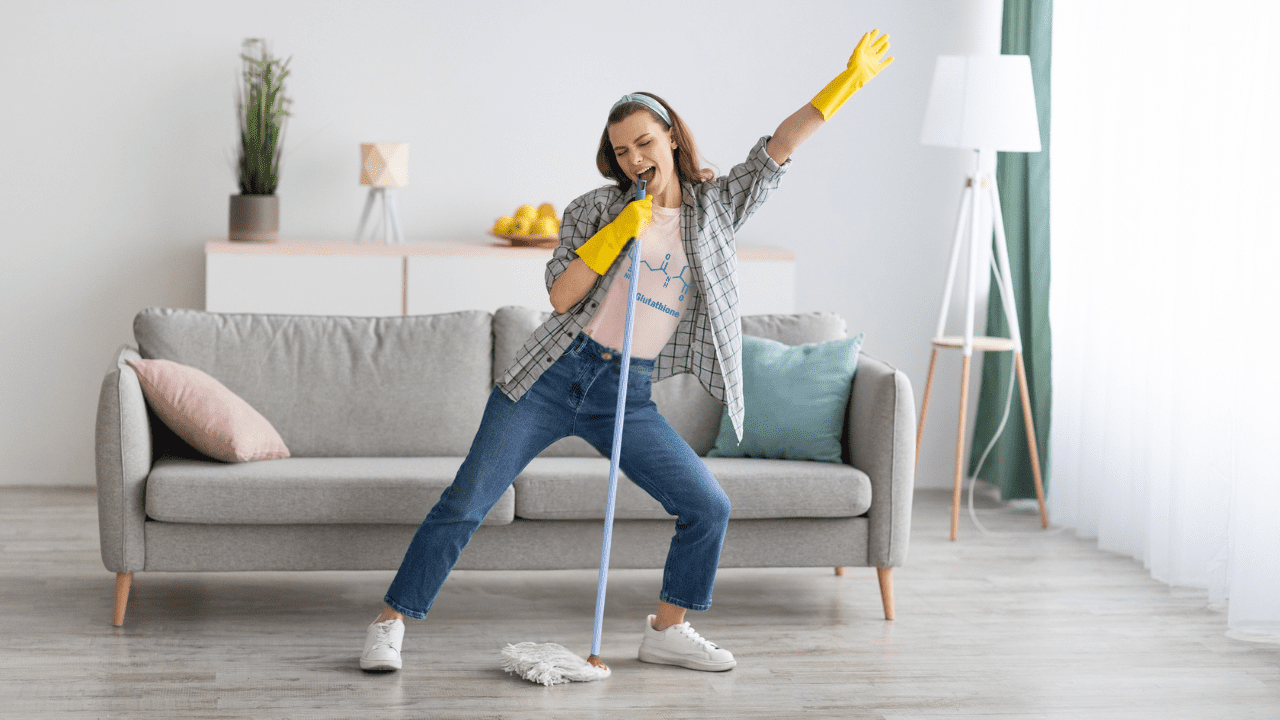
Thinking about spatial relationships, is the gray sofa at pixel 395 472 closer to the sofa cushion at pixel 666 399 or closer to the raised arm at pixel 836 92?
the sofa cushion at pixel 666 399

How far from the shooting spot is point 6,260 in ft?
14.6

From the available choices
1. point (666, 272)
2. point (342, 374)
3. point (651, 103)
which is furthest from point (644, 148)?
point (342, 374)

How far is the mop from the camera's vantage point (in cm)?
253

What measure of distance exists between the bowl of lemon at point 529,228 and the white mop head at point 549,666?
1915 mm

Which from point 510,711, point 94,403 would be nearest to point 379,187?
point 94,403

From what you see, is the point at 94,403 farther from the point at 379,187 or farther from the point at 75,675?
the point at 75,675

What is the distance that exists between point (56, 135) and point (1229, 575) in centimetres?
400

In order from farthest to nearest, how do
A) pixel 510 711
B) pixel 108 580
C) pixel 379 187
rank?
pixel 379 187
pixel 108 580
pixel 510 711

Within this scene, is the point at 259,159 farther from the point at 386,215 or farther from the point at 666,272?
the point at 666,272

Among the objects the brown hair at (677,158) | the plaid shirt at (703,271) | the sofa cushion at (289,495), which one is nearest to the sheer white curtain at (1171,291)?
the plaid shirt at (703,271)

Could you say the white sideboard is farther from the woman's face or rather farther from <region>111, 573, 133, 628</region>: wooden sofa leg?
the woman's face

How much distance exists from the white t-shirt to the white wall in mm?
2162

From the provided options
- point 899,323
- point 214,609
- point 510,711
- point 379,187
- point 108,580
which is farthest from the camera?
point 899,323

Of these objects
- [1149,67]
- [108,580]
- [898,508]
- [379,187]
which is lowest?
[108,580]
